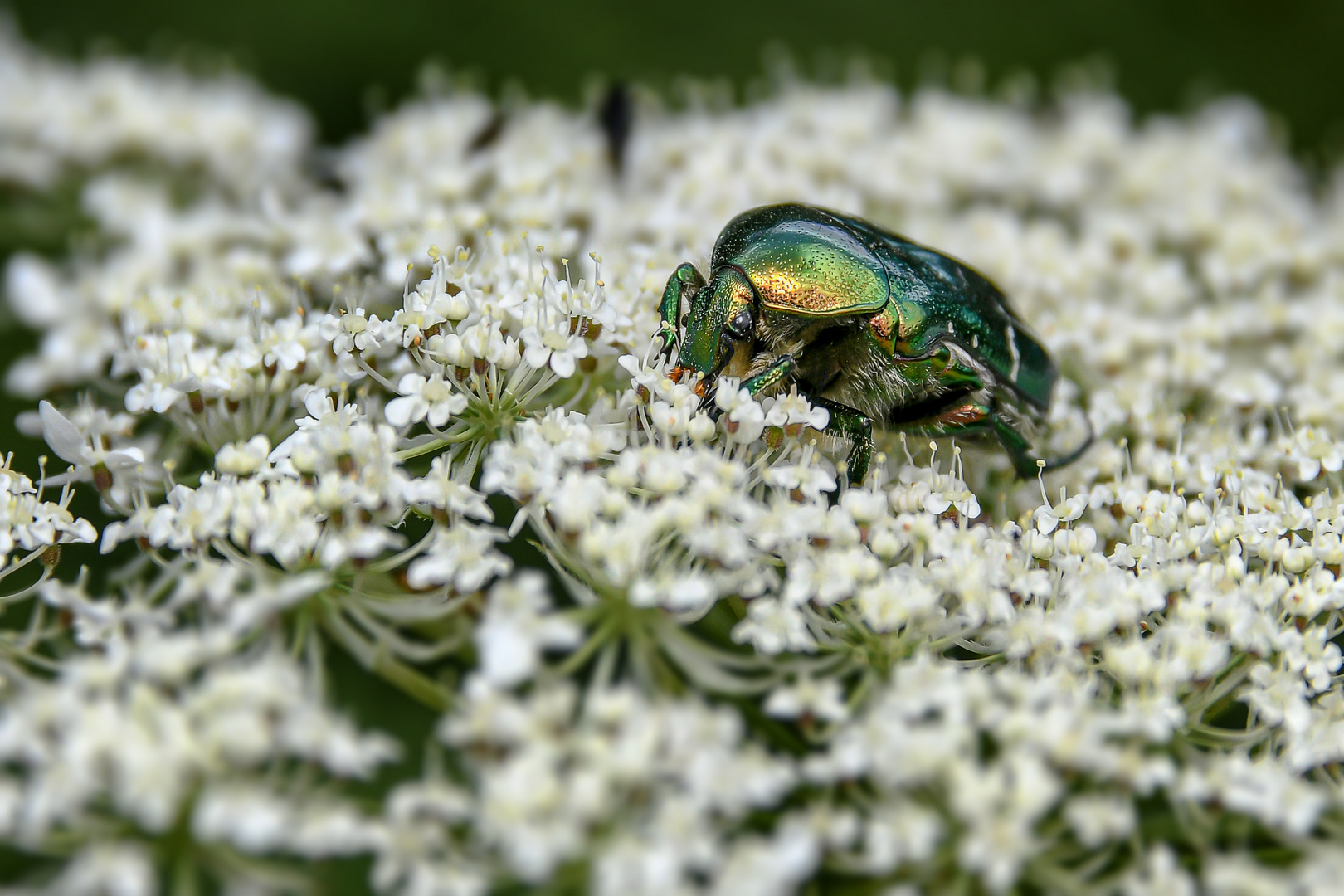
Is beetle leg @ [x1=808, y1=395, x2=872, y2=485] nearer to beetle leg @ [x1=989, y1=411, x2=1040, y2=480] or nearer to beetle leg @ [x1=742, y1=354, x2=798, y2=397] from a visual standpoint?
beetle leg @ [x1=742, y1=354, x2=798, y2=397]

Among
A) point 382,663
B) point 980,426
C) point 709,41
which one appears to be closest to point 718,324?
point 980,426

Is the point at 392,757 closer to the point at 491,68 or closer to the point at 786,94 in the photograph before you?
the point at 786,94

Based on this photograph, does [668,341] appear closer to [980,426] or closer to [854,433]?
[854,433]

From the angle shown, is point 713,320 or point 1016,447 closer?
point 713,320

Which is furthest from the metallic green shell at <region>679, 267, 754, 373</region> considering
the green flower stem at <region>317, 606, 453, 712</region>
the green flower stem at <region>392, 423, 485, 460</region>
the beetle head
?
the green flower stem at <region>317, 606, 453, 712</region>

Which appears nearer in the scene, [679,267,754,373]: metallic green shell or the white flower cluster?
the white flower cluster

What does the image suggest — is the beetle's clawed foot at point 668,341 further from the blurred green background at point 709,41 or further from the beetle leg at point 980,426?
Answer: the blurred green background at point 709,41

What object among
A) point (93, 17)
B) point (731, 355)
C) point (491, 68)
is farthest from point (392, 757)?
point (93, 17)
